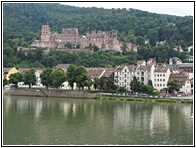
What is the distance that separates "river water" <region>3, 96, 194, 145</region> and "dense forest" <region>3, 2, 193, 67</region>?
85.8 feet

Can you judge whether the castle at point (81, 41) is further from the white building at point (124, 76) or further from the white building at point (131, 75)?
the white building at point (131, 75)

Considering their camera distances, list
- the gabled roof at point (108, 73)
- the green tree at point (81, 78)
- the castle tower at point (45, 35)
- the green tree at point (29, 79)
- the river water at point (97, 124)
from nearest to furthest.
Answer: the river water at point (97, 124)
the green tree at point (81, 78)
the green tree at point (29, 79)
the gabled roof at point (108, 73)
the castle tower at point (45, 35)

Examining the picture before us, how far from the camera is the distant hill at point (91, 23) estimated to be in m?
82.4

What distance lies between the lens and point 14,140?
61.0 ft

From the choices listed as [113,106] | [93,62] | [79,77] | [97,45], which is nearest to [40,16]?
[97,45]

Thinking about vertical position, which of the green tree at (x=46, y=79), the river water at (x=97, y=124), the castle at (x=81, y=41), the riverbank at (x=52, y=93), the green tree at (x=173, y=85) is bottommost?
the river water at (x=97, y=124)

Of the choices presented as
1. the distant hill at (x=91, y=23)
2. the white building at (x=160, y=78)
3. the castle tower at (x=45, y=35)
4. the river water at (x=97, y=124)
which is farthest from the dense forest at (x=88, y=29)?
the river water at (x=97, y=124)

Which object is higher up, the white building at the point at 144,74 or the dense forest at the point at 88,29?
the dense forest at the point at 88,29

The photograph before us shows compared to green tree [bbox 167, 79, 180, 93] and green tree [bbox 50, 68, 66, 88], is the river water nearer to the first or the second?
green tree [bbox 167, 79, 180, 93]

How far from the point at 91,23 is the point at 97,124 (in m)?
77.8

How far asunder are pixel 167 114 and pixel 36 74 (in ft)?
72.6

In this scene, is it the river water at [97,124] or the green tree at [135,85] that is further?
the green tree at [135,85]

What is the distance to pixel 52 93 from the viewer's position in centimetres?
3909

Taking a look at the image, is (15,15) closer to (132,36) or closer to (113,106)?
(132,36)
